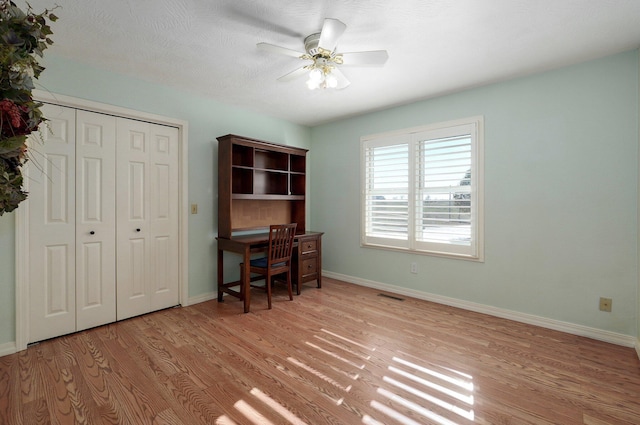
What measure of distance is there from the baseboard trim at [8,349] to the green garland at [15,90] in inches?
103

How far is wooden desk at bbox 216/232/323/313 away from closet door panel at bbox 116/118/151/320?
2.62 feet

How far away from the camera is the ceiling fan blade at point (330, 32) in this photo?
73.0 inches

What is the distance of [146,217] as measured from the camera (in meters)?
3.16

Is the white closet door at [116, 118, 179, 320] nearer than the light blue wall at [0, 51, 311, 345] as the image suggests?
No

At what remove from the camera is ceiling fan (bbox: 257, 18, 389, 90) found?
2.00 metres

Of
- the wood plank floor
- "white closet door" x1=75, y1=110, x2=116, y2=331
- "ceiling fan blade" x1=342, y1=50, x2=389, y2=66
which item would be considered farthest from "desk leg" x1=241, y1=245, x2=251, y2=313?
"ceiling fan blade" x1=342, y1=50, x2=389, y2=66

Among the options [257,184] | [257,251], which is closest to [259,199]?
[257,184]

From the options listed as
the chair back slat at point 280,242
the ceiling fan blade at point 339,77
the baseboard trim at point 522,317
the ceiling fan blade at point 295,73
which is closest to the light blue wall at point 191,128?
the chair back slat at point 280,242

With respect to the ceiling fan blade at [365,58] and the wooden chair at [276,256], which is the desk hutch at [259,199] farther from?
the ceiling fan blade at [365,58]

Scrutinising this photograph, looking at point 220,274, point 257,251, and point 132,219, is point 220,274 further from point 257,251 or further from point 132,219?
point 132,219

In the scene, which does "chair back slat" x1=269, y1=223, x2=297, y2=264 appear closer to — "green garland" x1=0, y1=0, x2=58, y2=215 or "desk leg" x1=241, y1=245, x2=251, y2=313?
"desk leg" x1=241, y1=245, x2=251, y2=313

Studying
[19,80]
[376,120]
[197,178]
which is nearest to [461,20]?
[376,120]

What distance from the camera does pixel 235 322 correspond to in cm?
298

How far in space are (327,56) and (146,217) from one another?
2.47m
